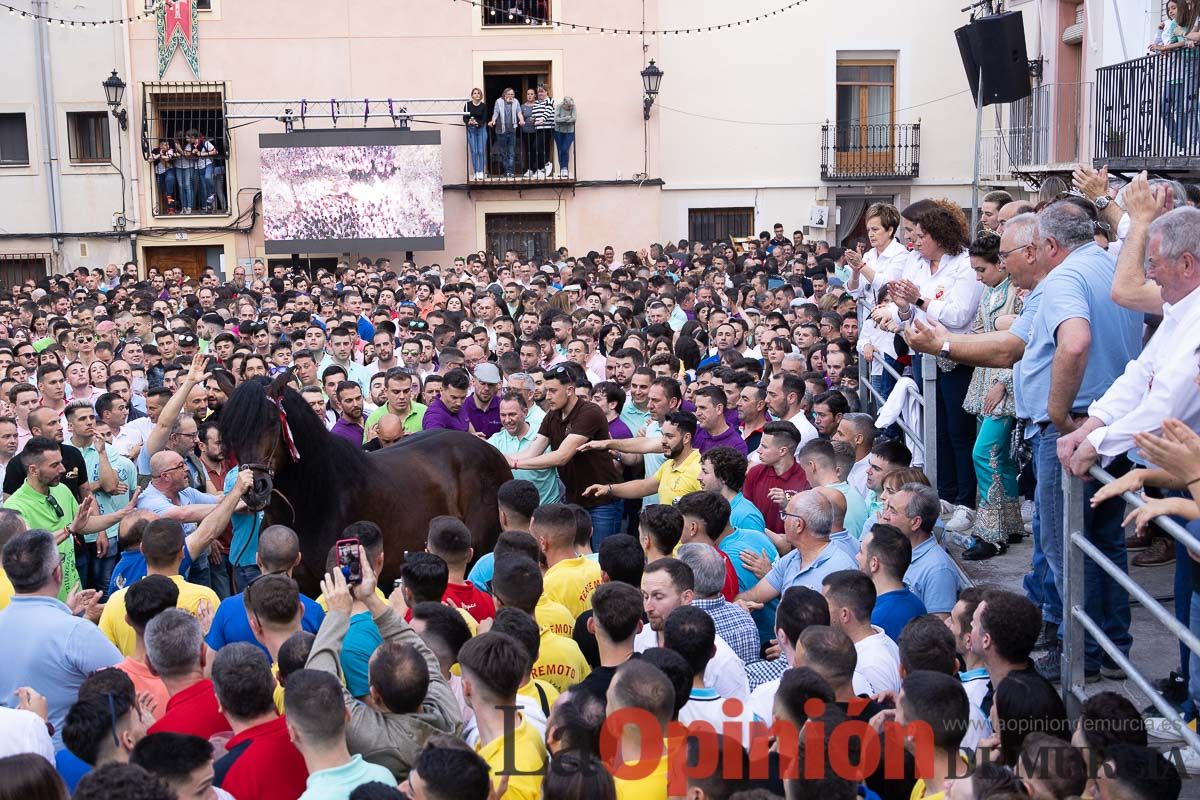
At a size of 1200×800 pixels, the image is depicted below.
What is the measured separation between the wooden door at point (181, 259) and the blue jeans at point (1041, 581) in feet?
75.1

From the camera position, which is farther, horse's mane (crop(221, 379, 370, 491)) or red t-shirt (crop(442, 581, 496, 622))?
horse's mane (crop(221, 379, 370, 491))

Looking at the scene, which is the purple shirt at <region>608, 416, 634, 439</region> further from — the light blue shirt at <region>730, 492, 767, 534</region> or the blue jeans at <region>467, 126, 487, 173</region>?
the blue jeans at <region>467, 126, 487, 173</region>

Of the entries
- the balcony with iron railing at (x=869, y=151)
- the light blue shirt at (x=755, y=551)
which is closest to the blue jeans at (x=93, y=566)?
the light blue shirt at (x=755, y=551)

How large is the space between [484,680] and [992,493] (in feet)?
13.5

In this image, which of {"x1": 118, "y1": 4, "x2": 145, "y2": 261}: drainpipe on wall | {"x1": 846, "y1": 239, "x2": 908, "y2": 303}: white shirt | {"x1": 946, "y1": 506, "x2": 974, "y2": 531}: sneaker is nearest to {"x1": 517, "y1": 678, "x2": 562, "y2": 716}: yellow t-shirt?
{"x1": 946, "y1": 506, "x2": 974, "y2": 531}: sneaker

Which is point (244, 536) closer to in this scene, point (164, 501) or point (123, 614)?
point (164, 501)

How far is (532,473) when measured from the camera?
9516mm

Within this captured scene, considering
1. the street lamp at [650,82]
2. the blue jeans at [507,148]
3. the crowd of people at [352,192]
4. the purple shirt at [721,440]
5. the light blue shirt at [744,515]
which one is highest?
the street lamp at [650,82]

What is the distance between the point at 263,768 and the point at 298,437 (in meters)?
3.71

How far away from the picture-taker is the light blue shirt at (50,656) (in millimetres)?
5562

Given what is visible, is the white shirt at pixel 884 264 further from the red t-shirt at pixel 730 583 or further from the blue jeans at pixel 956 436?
the red t-shirt at pixel 730 583

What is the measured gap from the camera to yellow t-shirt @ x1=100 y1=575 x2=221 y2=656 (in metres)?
6.18

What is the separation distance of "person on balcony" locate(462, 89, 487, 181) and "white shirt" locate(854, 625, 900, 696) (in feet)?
71.0

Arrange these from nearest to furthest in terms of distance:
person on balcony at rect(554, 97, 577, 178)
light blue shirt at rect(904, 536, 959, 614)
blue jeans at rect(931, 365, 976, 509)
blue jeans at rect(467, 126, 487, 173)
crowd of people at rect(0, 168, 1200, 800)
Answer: crowd of people at rect(0, 168, 1200, 800), light blue shirt at rect(904, 536, 959, 614), blue jeans at rect(931, 365, 976, 509), person on balcony at rect(554, 97, 577, 178), blue jeans at rect(467, 126, 487, 173)
